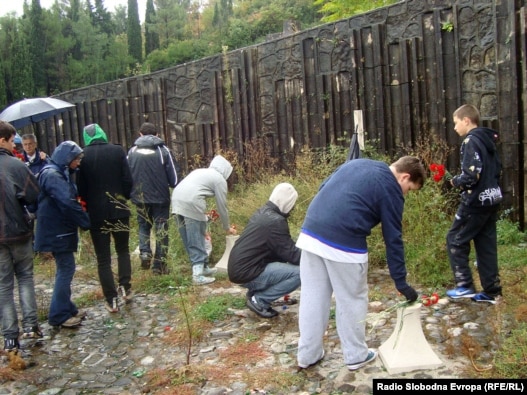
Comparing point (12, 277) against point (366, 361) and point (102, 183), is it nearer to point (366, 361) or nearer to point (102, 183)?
point (102, 183)

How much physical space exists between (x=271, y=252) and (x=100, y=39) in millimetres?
30888

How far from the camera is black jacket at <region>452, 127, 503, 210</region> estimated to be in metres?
5.13

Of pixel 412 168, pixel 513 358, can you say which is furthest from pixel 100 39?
pixel 513 358

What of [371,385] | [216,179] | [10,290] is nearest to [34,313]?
[10,290]

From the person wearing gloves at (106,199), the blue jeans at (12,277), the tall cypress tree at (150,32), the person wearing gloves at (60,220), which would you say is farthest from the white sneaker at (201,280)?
the tall cypress tree at (150,32)

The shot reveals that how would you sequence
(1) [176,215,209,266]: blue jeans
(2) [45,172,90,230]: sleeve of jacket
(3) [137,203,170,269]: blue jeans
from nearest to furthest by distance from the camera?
(2) [45,172,90,230]: sleeve of jacket → (1) [176,215,209,266]: blue jeans → (3) [137,203,170,269]: blue jeans

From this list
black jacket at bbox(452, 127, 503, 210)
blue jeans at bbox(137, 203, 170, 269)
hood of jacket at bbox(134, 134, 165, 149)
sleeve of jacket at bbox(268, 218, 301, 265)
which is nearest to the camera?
black jacket at bbox(452, 127, 503, 210)

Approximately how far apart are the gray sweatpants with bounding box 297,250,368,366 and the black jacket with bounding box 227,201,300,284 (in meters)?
1.10

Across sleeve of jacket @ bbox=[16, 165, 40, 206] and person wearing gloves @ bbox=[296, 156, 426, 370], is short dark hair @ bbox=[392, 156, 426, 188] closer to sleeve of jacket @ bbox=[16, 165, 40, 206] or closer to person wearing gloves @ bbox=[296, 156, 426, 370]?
person wearing gloves @ bbox=[296, 156, 426, 370]

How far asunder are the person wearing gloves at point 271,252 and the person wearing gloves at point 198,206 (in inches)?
58.2

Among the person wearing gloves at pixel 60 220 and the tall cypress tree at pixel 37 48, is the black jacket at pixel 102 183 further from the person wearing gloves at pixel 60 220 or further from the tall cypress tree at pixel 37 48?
the tall cypress tree at pixel 37 48

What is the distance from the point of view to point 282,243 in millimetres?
5266

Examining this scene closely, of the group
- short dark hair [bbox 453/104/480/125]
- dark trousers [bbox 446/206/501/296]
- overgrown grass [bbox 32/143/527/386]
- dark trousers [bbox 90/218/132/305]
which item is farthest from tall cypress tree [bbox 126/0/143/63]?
dark trousers [bbox 446/206/501/296]

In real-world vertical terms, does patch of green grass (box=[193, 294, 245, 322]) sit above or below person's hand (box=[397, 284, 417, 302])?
below
